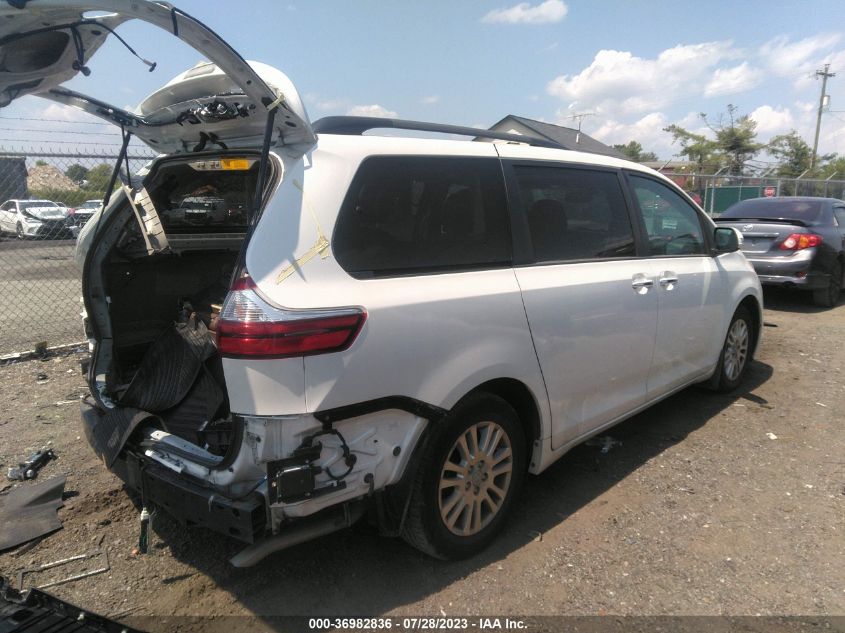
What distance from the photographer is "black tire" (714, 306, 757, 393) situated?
15.9 feet

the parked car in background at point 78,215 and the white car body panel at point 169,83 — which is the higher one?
the white car body panel at point 169,83

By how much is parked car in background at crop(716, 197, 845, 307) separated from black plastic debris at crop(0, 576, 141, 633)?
8804 millimetres

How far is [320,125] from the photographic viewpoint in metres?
2.56

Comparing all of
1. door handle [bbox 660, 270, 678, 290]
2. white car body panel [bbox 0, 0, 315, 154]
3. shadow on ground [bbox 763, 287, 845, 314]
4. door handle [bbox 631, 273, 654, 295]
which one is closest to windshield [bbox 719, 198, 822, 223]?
shadow on ground [bbox 763, 287, 845, 314]

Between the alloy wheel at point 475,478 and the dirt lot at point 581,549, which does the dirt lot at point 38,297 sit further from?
the alloy wheel at point 475,478

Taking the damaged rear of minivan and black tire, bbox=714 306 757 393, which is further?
black tire, bbox=714 306 757 393

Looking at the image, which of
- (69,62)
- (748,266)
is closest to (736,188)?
(748,266)

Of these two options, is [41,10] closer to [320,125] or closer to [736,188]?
[320,125]

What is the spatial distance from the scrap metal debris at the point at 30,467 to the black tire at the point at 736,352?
16.5 ft

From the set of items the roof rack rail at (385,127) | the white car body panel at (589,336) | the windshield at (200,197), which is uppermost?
the roof rack rail at (385,127)

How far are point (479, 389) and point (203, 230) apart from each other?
2117 millimetres

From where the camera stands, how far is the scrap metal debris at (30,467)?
367 centimetres

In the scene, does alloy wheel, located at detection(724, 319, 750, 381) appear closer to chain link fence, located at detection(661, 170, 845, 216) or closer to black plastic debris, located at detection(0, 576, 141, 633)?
black plastic debris, located at detection(0, 576, 141, 633)

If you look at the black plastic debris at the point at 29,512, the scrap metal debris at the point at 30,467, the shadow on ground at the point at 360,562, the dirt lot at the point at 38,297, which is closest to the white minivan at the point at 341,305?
the shadow on ground at the point at 360,562
